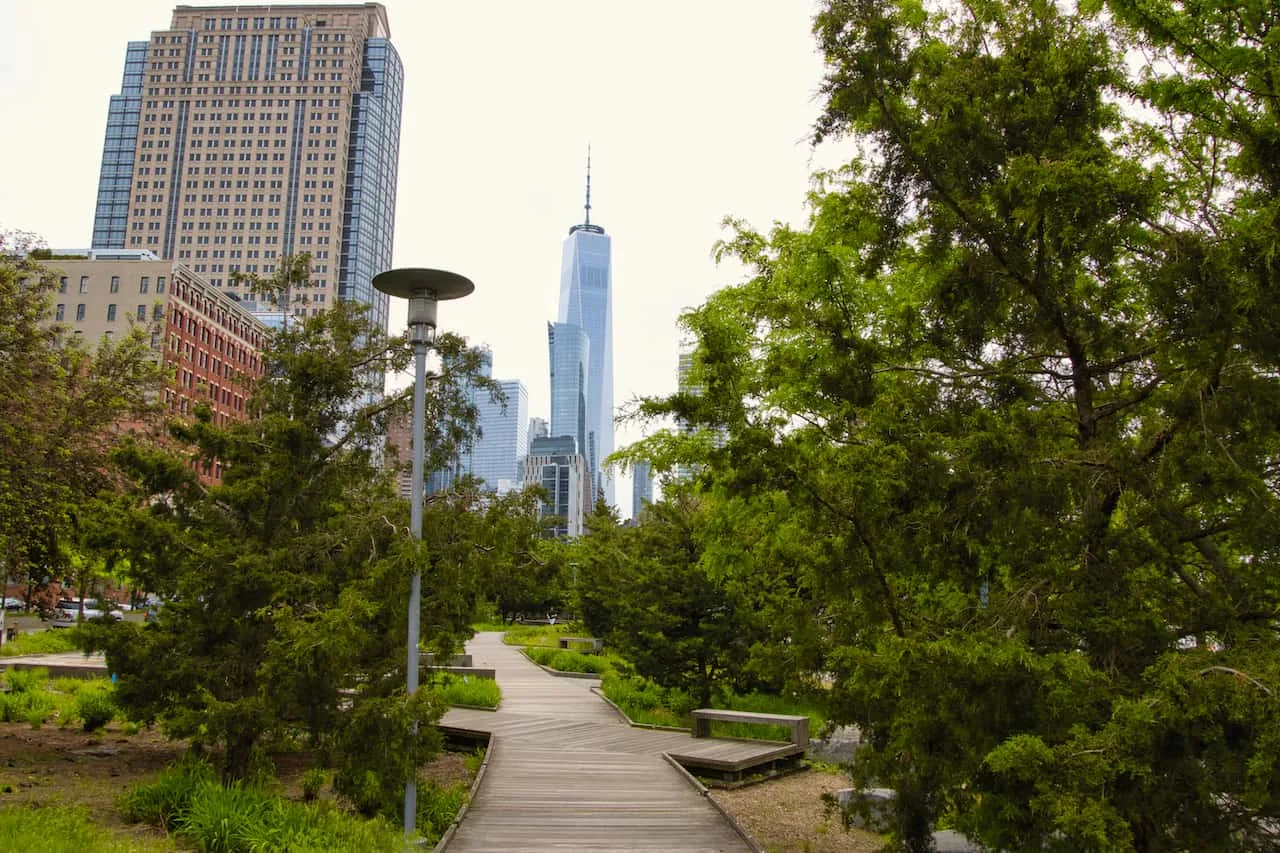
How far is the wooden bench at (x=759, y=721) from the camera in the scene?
13.1 metres

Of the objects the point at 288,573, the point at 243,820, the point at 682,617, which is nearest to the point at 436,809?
the point at 243,820

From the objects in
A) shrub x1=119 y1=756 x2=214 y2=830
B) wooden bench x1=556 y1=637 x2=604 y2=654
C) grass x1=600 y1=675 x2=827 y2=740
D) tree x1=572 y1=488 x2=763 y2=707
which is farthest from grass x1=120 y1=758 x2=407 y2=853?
wooden bench x1=556 y1=637 x2=604 y2=654

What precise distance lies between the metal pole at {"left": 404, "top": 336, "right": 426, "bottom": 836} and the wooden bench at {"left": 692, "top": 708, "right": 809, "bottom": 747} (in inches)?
228

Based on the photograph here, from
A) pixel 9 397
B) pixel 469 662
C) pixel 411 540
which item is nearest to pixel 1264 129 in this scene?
pixel 411 540

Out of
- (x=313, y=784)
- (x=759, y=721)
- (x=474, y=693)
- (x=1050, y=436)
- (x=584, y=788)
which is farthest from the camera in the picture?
(x=474, y=693)

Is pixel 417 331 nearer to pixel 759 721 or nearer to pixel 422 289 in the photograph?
pixel 422 289

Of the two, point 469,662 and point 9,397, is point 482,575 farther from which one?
point 469,662

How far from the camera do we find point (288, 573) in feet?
29.6

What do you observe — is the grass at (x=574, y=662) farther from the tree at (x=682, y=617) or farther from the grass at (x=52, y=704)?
the grass at (x=52, y=704)

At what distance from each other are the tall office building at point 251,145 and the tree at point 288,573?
147547 mm

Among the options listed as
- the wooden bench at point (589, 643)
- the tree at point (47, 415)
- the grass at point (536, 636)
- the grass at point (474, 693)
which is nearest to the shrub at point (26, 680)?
the tree at point (47, 415)

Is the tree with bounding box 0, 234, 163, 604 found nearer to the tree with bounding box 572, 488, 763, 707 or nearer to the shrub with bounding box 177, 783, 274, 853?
the shrub with bounding box 177, 783, 274, 853

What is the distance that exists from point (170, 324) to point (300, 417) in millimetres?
79175

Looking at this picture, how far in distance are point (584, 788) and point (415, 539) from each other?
3844mm
